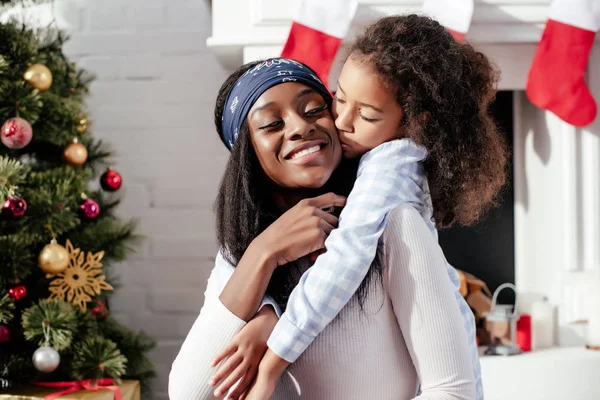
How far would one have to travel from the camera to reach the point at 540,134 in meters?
2.12

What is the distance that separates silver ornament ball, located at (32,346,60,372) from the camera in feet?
5.47

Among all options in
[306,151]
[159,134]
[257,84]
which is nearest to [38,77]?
[159,134]

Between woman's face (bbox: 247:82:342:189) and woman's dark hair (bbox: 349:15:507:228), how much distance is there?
0.11m

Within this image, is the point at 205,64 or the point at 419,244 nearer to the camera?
the point at 419,244

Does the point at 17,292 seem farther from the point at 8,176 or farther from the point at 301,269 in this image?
the point at 301,269

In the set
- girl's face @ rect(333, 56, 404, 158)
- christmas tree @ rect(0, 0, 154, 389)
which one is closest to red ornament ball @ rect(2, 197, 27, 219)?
christmas tree @ rect(0, 0, 154, 389)

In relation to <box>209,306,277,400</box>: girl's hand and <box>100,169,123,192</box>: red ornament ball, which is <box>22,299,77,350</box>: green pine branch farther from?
<box>209,306,277,400</box>: girl's hand

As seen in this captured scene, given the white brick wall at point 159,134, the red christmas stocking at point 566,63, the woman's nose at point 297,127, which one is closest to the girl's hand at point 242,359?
the woman's nose at point 297,127

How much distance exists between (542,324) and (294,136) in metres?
1.24

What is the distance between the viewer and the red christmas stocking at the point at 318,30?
1.86 meters

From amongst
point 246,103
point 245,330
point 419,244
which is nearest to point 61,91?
point 246,103

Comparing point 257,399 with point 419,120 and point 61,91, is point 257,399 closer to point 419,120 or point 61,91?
point 419,120

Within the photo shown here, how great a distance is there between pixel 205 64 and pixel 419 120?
1.37m

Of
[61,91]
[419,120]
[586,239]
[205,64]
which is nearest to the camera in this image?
[419,120]
